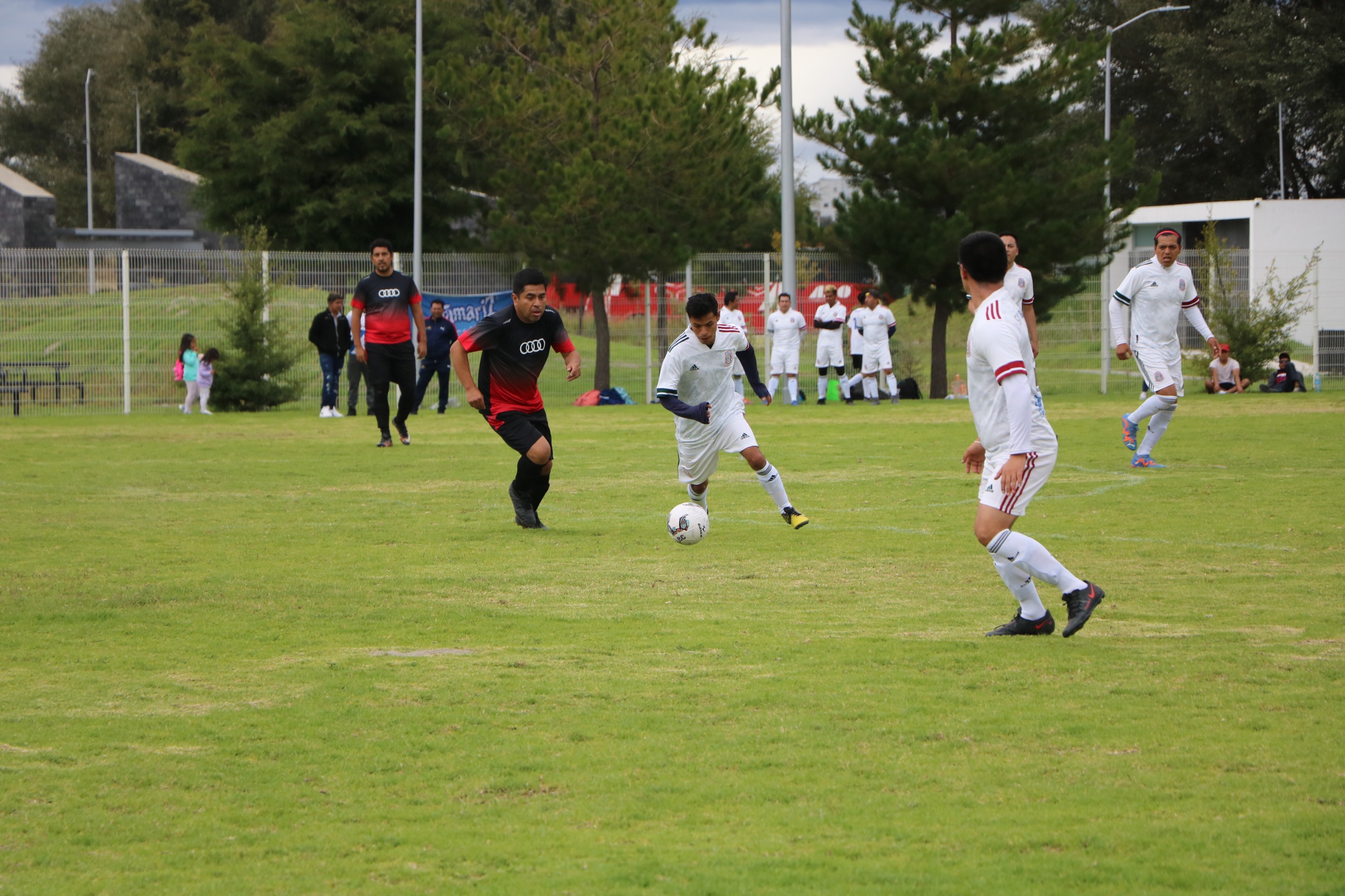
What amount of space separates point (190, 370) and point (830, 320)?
38.3 ft

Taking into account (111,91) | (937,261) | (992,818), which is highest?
(111,91)

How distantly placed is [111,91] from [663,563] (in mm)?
68455

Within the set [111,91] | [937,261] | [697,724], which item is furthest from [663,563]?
[111,91]

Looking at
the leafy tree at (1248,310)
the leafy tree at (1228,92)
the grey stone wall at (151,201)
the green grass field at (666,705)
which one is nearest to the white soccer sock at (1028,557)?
the green grass field at (666,705)

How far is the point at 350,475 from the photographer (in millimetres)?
14211

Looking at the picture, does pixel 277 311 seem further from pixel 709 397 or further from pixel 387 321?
pixel 709 397

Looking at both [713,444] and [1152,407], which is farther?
[1152,407]

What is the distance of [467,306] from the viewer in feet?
86.7

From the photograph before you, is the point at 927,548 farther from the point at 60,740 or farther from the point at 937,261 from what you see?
the point at 937,261

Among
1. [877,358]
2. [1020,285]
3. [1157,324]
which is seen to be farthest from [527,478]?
[877,358]

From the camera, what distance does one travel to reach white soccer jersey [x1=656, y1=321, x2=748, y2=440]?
395 inches

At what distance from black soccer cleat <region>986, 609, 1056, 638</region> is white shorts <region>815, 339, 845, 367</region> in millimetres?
19909

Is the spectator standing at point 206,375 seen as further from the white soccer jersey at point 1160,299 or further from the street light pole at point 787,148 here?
the white soccer jersey at point 1160,299

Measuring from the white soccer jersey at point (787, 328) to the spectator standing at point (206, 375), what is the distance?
998cm
